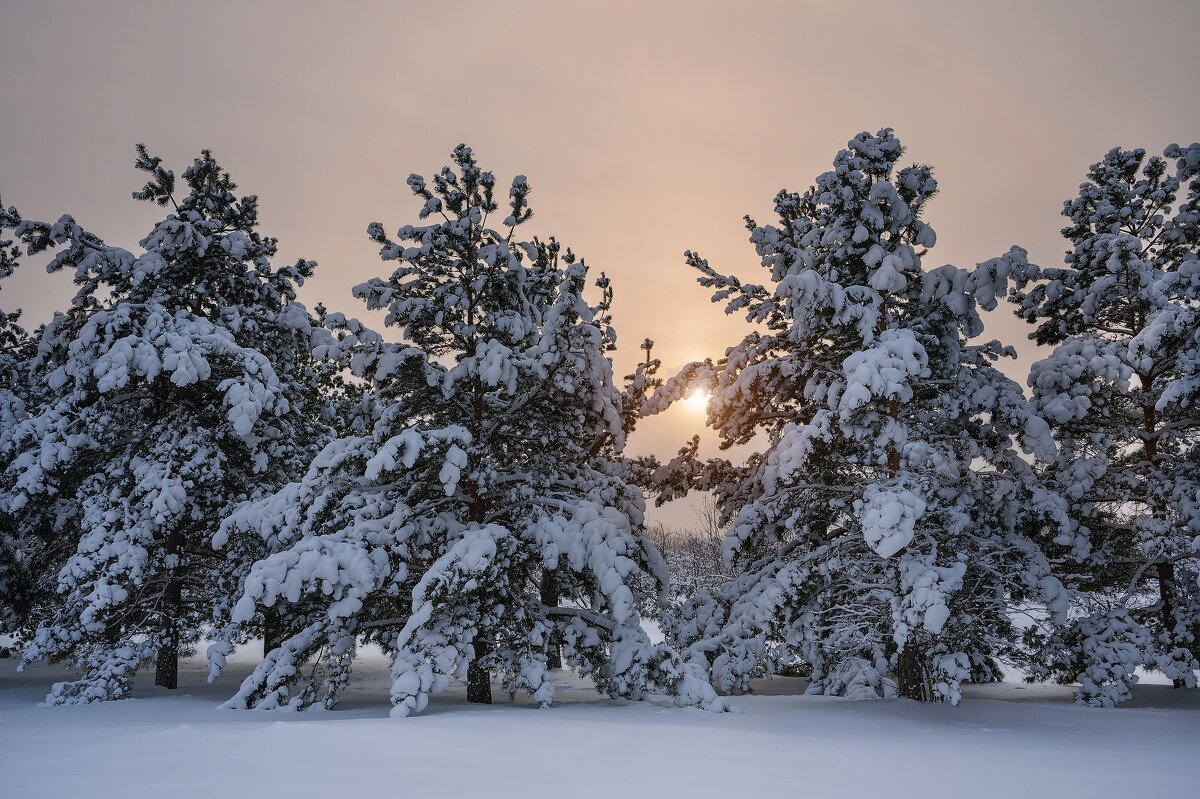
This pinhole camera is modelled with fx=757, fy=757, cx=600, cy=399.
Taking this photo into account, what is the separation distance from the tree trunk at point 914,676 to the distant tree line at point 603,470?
50 mm

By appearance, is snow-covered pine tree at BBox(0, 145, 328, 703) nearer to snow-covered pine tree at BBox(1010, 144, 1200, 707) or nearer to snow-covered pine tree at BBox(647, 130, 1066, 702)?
snow-covered pine tree at BBox(647, 130, 1066, 702)

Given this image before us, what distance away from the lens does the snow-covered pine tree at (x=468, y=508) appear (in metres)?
9.14

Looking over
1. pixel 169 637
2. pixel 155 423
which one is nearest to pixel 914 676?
pixel 169 637

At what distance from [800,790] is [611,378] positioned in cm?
754

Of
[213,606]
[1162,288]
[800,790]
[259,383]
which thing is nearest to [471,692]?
[213,606]

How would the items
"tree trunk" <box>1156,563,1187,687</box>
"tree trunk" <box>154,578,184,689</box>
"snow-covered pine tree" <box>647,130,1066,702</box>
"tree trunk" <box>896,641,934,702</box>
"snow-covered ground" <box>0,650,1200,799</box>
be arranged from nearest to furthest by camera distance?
"snow-covered ground" <box>0,650,1200,799</box>, "snow-covered pine tree" <box>647,130,1066,702</box>, "tree trunk" <box>896,641,934,702</box>, "tree trunk" <box>1156,563,1187,687</box>, "tree trunk" <box>154,578,184,689</box>

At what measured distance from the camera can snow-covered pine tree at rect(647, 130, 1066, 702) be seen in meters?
10.4

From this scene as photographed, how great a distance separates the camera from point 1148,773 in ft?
19.2

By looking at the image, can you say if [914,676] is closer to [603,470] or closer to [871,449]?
[871,449]

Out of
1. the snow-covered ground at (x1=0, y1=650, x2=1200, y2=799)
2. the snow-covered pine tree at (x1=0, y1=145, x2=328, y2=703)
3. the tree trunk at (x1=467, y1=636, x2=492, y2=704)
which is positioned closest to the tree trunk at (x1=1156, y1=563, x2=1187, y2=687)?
the snow-covered ground at (x1=0, y1=650, x2=1200, y2=799)

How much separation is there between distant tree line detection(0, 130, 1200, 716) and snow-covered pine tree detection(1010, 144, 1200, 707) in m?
0.06

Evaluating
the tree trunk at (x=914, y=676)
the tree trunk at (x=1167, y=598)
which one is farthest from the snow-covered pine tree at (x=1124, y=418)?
the tree trunk at (x=914, y=676)

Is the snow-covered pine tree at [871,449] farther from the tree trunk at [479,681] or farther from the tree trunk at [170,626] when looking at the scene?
the tree trunk at [170,626]

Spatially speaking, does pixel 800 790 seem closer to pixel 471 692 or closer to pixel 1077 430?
pixel 471 692
